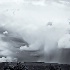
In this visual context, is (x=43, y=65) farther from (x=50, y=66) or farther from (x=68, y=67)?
(x=68, y=67)

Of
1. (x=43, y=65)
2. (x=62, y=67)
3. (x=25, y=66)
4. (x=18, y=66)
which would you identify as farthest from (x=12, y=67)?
(x=62, y=67)

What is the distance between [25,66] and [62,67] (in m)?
31.0

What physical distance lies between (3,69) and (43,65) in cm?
3306

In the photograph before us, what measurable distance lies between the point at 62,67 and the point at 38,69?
69.7 ft

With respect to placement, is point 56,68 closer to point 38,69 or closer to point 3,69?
point 38,69

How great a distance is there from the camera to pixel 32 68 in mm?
171875

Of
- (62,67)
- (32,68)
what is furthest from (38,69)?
(62,67)

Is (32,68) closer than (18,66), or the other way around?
(18,66)

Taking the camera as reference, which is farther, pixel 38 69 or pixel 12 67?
pixel 38 69

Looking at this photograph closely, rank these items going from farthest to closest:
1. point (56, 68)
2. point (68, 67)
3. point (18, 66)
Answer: point (68, 67) < point (56, 68) < point (18, 66)

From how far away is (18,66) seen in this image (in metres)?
156

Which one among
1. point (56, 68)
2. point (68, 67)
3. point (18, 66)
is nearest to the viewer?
point (18, 66)

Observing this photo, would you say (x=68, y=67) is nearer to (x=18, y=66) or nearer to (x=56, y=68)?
(x=56, y=68)

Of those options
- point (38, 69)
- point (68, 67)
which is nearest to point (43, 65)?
point (38, 69)
